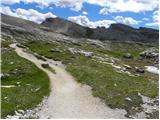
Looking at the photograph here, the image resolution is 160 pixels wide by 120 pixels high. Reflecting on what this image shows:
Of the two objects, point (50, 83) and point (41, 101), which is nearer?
point (41, 101)

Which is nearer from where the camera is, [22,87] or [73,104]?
[73,104]

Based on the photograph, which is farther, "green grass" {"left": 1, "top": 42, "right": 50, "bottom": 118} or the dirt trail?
"green grass" {"left": 1, "top": 42, "right": 50, "bottom": 118}

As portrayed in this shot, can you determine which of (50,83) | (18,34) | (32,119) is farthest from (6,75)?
(18,34)

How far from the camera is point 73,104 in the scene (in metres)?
39.0

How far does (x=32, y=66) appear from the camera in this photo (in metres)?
64.4

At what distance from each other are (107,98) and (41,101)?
26.2ft

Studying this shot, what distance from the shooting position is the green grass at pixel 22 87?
37.3m

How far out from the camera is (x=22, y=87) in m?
46.4

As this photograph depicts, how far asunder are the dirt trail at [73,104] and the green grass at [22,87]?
139cm

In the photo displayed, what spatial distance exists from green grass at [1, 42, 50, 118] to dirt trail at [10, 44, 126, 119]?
4.55ft

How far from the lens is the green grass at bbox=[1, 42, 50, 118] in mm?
37312

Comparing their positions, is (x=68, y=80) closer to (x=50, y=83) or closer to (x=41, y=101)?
(x=50, y=83)

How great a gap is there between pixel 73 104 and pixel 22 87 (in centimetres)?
1006

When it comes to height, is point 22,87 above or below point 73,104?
below
